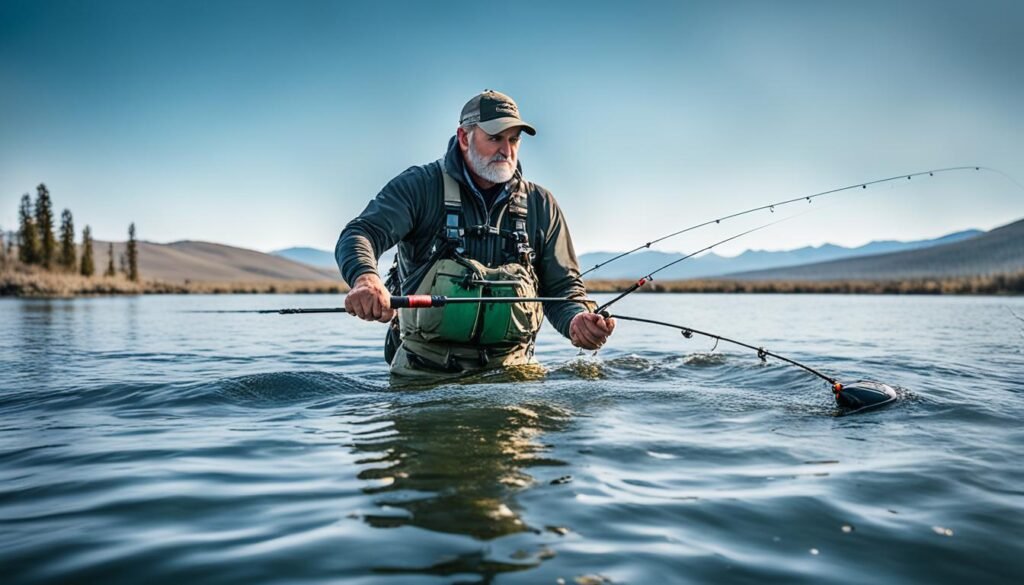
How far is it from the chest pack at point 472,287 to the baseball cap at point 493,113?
20.4 inches

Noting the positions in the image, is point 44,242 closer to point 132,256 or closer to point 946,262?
point 132,256

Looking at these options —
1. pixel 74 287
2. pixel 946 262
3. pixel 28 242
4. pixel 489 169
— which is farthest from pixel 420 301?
pixel 946 262

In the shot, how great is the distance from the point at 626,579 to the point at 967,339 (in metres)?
12.0

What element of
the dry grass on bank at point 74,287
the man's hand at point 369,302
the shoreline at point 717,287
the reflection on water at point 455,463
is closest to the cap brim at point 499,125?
the man's hand at point 369,302

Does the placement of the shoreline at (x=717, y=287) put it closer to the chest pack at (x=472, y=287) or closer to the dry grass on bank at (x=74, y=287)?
the dry grass on bank at (x=74, y=287)

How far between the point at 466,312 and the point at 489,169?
1237 mm

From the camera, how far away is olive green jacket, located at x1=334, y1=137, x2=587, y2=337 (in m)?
5.83

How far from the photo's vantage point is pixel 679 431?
14.9ft

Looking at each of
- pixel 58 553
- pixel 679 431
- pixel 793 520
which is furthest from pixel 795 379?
pixel 58 553

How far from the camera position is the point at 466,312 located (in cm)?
596

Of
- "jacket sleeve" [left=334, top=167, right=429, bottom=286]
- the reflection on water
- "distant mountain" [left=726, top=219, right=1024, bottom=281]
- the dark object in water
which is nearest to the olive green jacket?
"jacket sleeve" [left=334, top=167, right=429, bottom=286]

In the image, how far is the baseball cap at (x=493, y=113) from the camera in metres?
6.09

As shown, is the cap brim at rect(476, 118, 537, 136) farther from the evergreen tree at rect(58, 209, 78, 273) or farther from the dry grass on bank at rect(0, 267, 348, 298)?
the evergreen tree at rect(58, 209, 78, 273)

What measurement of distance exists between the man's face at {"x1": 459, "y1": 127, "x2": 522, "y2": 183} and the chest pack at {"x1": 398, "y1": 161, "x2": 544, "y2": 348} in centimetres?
22
